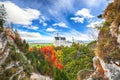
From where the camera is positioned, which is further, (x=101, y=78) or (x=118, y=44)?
(x=101, y=78)

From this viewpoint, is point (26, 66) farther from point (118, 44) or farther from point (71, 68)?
point (118, 44)

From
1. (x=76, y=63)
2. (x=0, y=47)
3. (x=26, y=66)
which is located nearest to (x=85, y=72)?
(x=76, y=63)

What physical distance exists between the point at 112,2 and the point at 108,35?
3594 millimetres

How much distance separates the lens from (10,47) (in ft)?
218

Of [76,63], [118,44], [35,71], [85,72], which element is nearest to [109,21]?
[118,44]

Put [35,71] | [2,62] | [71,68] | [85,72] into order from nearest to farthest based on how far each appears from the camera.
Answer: [85,72] → [2,62] → [71,68] → [35,71]

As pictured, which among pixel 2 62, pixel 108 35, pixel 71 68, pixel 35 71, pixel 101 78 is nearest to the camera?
pixel 108 35

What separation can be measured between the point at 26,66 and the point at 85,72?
119 ft

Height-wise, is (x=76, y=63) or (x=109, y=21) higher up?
(x=109, y=21)

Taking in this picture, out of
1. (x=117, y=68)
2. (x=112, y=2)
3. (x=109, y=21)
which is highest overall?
(x=112, y=2)

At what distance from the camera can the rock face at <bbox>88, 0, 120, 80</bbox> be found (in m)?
27.3

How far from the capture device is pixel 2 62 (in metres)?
60.8

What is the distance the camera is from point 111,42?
28250mm

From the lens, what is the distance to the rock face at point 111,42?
27.3 meters
